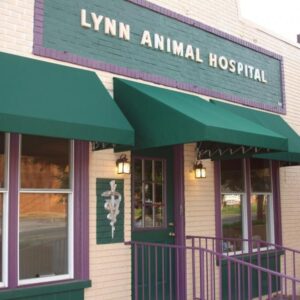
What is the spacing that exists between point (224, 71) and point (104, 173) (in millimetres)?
3412

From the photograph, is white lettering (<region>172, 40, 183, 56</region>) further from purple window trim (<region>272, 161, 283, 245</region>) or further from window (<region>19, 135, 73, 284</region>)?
purple window trim (<region>272, 161, 283, 245</region>)

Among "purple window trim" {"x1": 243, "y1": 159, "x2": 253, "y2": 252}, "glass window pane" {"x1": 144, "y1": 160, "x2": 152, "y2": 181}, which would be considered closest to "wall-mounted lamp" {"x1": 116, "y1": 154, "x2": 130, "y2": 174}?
"glass window pane" {"x1": 144, "y1": 160, "x2": 152, "y2": 181}

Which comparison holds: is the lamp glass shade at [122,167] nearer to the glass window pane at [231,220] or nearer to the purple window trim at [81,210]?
the purple window trim at [81,210]

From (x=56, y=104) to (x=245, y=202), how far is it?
4813mm

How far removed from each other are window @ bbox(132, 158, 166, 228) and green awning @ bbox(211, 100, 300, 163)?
161 cm

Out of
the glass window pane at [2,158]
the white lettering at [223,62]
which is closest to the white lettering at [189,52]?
the white lettering at [223,62]

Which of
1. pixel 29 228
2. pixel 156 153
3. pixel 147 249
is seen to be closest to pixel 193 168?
pixel 156 153

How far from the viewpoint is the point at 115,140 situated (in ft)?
19.4

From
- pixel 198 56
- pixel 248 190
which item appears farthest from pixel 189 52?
pixel 248 190

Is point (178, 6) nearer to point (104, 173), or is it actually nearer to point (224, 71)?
point (224, 71)

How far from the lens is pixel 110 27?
6.98m

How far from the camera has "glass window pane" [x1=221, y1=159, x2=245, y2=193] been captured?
883cm

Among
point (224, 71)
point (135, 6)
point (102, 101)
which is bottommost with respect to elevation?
point (102, 101)

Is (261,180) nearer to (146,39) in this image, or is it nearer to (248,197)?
(248,197)
